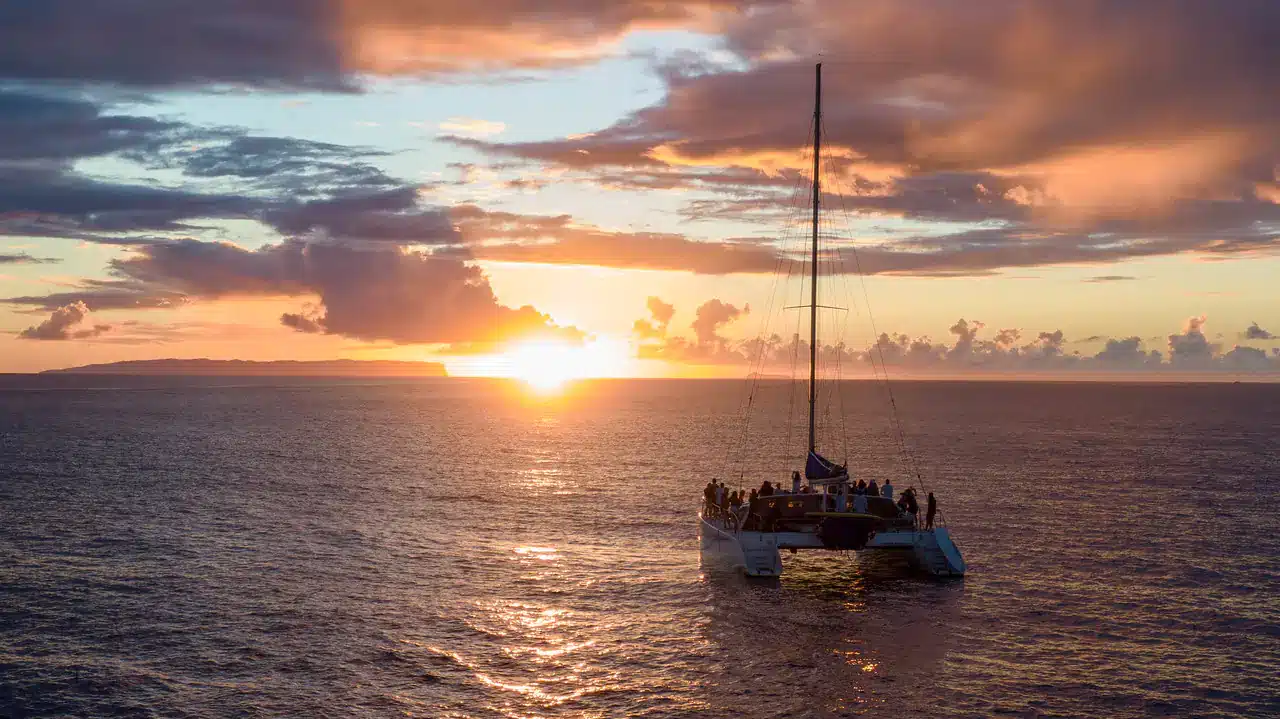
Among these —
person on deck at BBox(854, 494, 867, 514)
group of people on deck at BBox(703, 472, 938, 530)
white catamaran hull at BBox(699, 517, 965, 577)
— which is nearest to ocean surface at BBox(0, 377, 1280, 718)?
white catamaran hull at BBox(699, 517, 965, 577)

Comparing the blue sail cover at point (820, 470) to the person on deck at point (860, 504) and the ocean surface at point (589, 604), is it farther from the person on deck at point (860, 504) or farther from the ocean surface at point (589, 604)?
the ocean surface at point (589, 604)

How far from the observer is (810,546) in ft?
127

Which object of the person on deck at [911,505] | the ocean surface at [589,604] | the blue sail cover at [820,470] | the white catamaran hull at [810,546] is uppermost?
the blue sail cover at [820,470]

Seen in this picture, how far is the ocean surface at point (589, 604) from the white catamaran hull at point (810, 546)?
0.91 meters

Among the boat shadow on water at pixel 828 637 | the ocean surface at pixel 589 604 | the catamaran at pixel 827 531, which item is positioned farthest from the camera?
the catamaran at pixel 827 531

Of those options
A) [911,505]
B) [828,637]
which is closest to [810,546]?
[911,505]

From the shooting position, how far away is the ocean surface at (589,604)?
26.4 metres

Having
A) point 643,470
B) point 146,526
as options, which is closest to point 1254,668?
point 146,526

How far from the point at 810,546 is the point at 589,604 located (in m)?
9.54

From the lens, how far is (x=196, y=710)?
82.4 ft

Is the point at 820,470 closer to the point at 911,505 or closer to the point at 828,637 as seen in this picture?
the point at 911,505

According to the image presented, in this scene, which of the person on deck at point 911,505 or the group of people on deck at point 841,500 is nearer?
the group of people on deck at point 841,500

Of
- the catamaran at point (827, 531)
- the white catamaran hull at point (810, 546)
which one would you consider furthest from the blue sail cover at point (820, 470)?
the white catamaran hull at point (810, 546)

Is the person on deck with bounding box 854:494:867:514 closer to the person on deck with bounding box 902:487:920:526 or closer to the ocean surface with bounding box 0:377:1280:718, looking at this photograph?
the person on deck with bounding box 902:487:920:526
